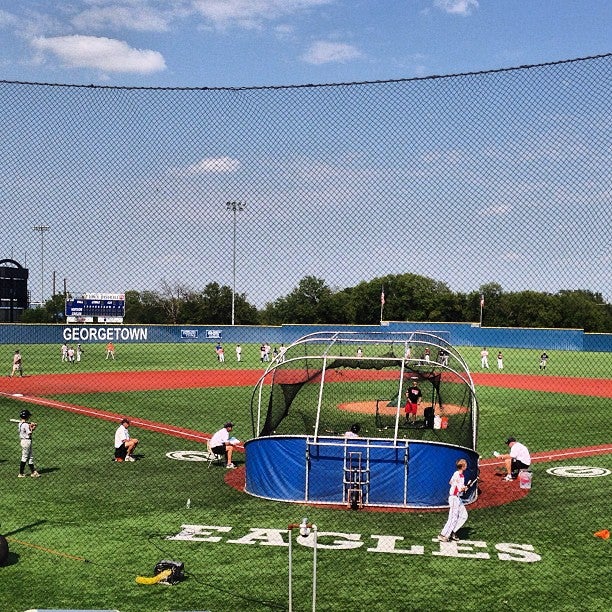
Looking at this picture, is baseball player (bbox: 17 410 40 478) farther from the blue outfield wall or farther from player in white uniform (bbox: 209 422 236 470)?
the blue outfield wall

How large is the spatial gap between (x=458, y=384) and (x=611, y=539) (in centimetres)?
2116

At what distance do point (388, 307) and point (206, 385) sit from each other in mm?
10729

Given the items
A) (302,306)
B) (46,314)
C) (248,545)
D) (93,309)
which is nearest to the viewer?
(248,545)

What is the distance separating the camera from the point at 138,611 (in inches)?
359

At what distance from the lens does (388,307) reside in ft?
140

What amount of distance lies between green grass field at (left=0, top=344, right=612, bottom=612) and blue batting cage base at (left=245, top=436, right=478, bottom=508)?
426 millimetres

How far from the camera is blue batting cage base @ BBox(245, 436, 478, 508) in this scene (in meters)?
14.6

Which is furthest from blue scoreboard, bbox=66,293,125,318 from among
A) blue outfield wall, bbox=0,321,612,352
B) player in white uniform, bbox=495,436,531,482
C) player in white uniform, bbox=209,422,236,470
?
player in white uniform, bbox=495,436,531,482

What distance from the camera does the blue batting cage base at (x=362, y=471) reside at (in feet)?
47.8

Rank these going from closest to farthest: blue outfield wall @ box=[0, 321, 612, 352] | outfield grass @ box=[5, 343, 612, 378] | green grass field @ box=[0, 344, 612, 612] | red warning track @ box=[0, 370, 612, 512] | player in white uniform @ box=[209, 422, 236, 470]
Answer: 1. green grass field @ box=[0, 344, 612, 612]
2. red warning track @ box=[0, 370, 612, 512]
3. player in white uniform @ box=[209, 422, 236, 470]
4. outfield grass @ box=[5, 343, 612, 378]
5. blue outfield wall @ box=[0, 321, 612, 352]

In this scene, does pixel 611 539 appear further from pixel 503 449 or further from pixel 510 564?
pixel 503 449

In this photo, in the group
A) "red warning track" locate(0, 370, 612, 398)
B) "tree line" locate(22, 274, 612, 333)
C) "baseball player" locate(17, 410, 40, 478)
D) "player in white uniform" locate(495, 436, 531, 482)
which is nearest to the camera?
"baseball player" locate(17, 410, 40, 478)

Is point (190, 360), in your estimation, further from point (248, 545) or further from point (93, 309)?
point (248, 545)

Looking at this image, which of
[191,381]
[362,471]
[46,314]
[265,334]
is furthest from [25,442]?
[46,314]
